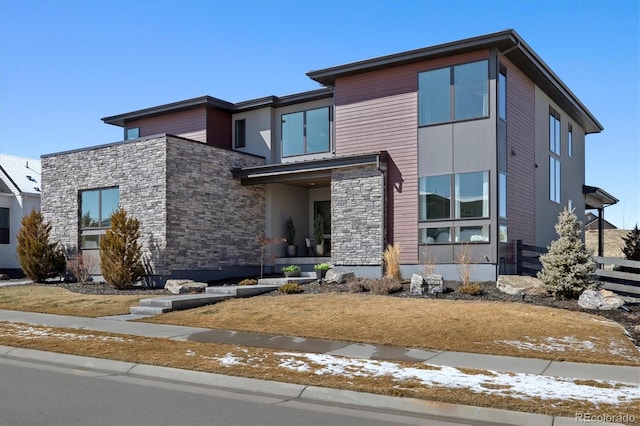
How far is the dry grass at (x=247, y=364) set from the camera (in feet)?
21.7

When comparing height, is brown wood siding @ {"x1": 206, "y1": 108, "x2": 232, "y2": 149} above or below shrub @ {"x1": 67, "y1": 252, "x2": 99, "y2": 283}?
above

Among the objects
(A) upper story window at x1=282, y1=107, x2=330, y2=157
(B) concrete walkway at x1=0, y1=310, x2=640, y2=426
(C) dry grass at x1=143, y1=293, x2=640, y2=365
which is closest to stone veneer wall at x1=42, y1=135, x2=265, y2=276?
(A) upper story window at x1=282, y1=107, x2=330, y2=157

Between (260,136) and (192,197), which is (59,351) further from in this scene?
(260,136)

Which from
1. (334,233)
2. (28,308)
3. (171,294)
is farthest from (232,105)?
(28,308)

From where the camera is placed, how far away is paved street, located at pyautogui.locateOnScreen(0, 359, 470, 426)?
6230 millimetres

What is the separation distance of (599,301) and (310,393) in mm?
9035

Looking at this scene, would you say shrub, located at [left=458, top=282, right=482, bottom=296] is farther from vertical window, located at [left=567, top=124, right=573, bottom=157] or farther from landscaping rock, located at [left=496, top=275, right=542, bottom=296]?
vertical window, located at [left=567, top=124, right=573, bottom=157]

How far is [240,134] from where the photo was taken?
83.4 ft

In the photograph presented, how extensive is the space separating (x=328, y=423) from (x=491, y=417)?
1.80 m

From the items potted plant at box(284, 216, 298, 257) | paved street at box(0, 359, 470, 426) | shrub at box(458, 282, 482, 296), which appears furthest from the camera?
potted plant at box(284, 216, 298, 257)

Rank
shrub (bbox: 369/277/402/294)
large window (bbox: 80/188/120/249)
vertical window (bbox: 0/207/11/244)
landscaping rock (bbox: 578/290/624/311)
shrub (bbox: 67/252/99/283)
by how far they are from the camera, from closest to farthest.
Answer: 1. landscaping rock (bbox: 578/290/624/311)
2. shrub (bbox: 369/277/402/294)
3. shrub (bbox: 67/252/99/283)
4. large window (bbox: 80/188/120/249)
5. vertical window (bbox: 0/207/11/244)

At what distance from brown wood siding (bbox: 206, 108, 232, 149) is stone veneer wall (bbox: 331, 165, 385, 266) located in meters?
6.91

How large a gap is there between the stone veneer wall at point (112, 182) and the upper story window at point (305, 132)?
18.4 ft

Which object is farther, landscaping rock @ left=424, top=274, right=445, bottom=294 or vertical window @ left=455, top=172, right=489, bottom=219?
vertical window @ left=455, top=172, right=489, bottom=219
